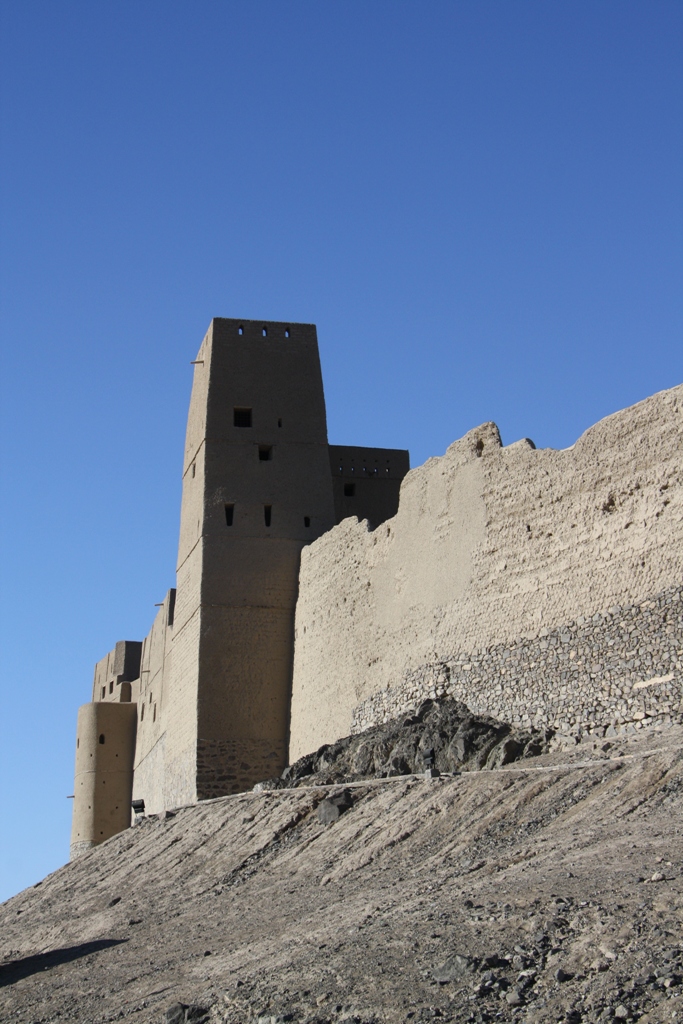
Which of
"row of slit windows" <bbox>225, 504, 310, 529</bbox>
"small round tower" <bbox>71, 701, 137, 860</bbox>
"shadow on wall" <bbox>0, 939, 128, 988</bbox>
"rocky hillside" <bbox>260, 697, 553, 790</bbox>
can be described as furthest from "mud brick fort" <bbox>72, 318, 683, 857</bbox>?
"shadow on wall" <bbox>0, 939, 128, 988</bbox>

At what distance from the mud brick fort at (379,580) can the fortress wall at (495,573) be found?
0.09 feet

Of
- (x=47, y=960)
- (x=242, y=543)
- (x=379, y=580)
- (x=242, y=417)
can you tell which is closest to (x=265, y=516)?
(x=242, y=543)

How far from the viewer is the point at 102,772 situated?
1197 inches

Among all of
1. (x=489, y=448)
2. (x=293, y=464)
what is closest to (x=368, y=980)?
(x=489, y=448)

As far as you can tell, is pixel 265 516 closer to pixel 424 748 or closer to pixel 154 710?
pixel 154 710

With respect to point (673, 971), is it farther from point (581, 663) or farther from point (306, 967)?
point (581, 663)

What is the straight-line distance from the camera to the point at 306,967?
8.79 meters

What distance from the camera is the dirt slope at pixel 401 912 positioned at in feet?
24.8

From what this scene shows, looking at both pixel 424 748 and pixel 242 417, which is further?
pixel 242 417

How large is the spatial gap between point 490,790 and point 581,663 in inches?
79.6

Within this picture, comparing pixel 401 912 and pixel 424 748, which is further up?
pixel 424 748

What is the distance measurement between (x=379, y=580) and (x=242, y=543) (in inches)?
142

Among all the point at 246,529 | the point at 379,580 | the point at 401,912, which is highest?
the point at 246,529

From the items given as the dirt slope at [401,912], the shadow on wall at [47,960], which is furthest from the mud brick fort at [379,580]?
the shadow on wall at [47,960]
